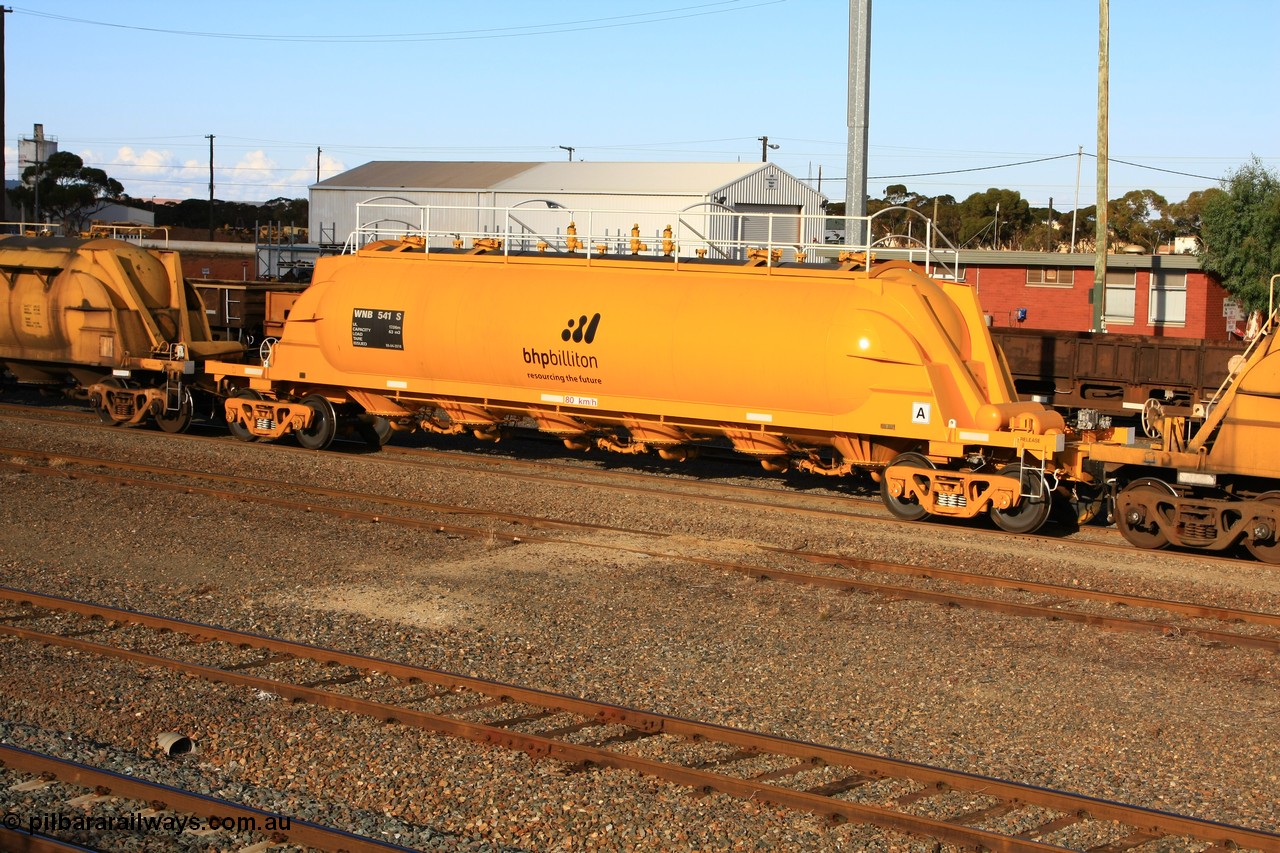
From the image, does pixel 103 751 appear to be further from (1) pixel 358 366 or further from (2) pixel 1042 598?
(1) pixel 358 366

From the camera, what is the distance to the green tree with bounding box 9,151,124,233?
77.1 m

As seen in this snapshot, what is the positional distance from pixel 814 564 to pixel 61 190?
7892 centimetres

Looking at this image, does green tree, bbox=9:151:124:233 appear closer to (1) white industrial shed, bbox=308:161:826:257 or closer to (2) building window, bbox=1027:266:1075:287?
(1) white industrial shed, bbox=308:161:826:257

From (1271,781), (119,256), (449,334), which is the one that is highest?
(119,256)

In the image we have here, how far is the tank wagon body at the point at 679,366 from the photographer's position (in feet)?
46.0

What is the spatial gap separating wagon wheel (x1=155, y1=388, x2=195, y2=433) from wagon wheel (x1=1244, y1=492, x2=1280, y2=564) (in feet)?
52.6

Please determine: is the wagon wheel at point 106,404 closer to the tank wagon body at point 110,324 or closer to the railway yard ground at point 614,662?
the tank wagon body at point 110,324

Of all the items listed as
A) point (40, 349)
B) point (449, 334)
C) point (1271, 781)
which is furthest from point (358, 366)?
point (1271, 781)

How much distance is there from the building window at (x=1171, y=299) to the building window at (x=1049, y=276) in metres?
2.30

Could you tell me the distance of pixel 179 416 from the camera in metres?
20.4

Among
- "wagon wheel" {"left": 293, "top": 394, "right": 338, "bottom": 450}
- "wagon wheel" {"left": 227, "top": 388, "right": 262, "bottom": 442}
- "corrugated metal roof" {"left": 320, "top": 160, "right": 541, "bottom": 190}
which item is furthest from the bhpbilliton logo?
"corrugated metal roof" {"left": 320, "top": 160, "right": 541, "bottom": 190}

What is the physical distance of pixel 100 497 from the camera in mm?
14656

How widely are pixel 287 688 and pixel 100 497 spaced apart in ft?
26.1

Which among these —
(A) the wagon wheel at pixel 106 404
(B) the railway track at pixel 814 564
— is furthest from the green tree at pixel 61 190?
(B) the railway track at pixel 814 564
